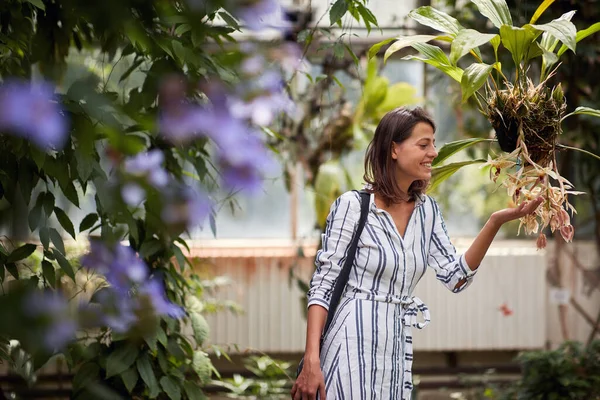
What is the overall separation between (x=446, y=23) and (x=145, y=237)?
41.0 inches

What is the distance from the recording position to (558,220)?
1.69 m

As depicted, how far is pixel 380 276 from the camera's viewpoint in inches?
72.7

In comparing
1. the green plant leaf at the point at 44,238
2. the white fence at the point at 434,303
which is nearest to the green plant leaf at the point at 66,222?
the green plant leaf at the point at 44,238

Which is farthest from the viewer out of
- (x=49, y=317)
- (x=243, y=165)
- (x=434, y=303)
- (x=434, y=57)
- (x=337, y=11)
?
(x=434, y=303)

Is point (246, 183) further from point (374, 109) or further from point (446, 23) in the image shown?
point (374, 109)

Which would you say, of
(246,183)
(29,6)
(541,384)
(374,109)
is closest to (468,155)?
(374,109)

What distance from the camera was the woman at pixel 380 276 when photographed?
6.00 feet

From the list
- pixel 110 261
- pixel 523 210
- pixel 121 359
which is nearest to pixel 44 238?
pixel 121 359

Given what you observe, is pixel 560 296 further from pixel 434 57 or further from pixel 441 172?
pixel 434 57

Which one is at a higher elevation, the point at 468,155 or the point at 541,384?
the point at 468,155

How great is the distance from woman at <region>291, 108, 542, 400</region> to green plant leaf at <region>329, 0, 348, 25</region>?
32 centimetres

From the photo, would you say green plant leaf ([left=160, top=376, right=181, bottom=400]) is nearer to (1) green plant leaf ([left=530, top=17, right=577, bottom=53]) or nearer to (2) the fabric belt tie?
(2) the fabric belt tie

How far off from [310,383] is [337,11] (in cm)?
92

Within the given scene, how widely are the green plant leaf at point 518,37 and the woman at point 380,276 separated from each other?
0.93 feet
